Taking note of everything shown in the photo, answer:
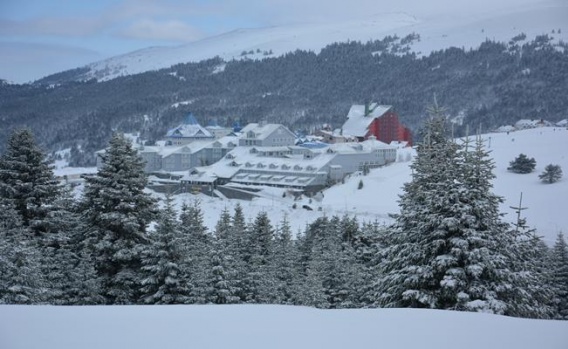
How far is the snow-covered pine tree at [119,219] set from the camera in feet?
40.1

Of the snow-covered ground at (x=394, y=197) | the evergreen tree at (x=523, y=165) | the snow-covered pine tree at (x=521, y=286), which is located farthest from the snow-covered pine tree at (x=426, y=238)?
the evergreen tree at (x=523, y=165)

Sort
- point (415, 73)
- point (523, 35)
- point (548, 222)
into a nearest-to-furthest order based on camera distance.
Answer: point (548, 222)
point (415, 73)
point (523, 35)

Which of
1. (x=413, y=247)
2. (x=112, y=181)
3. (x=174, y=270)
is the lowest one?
(x=174, y=270)

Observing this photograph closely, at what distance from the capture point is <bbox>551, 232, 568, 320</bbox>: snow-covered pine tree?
15.1 meters

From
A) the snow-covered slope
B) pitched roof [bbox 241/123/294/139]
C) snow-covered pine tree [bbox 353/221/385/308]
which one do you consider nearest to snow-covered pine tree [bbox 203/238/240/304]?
snow-covered pine tree [bbox 353/221/385/308]

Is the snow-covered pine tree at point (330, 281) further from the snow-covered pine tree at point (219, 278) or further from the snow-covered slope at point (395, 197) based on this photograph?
the snow-covered slope at point (395, 197)

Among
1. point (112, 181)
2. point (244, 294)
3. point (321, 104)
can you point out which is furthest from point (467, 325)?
point (321, 104)

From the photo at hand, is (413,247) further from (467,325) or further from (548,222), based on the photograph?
(548,222)

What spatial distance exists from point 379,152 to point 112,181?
49587 millimetres

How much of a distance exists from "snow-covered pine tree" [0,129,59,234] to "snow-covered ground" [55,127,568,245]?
19328mm

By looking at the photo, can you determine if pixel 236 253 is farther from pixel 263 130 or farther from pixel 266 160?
pixel 263 130

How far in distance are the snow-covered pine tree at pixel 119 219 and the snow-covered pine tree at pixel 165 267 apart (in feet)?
1.83

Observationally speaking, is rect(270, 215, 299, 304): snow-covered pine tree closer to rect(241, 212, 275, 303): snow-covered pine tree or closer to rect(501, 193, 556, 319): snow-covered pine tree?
rect(241, 212, 275, 303): snow-covered pine tree

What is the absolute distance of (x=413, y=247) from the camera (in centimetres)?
1047
